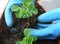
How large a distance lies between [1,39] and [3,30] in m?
0.06

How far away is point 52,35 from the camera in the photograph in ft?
3.01

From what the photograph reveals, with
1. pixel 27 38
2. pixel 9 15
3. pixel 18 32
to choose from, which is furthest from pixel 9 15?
pixel 27 38

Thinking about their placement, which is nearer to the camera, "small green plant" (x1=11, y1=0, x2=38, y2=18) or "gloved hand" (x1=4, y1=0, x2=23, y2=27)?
"small green plant" (x1=11, y1=0, x2=38, y2=18)

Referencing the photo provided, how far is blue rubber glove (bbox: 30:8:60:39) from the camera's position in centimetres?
89

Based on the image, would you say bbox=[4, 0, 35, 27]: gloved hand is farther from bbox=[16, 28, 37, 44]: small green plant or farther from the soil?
bbox=[16, 28, 37, 44]: small green plant

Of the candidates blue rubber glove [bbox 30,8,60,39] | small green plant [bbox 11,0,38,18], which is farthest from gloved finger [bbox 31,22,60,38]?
small green plant [bbox 11,0,38,18]

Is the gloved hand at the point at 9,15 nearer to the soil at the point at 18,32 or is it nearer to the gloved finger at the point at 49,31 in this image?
the soil at the point at 18,32

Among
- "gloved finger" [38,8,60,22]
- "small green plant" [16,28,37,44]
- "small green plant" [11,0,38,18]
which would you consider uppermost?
"small green plant" [11,0,38,18]

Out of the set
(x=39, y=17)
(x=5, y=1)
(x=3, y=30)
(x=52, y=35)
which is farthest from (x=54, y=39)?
(x=5, y=1)

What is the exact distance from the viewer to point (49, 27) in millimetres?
907

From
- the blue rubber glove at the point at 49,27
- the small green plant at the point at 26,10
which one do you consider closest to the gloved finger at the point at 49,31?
the blue rubber glove at the point at 49,27

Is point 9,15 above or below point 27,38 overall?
above

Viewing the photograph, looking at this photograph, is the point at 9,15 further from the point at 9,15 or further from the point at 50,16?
the point at 50,16

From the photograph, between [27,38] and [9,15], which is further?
[9,15]
